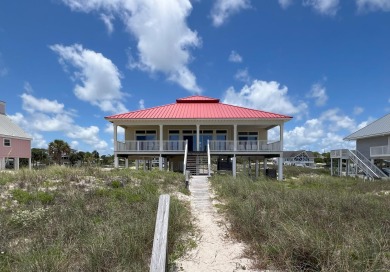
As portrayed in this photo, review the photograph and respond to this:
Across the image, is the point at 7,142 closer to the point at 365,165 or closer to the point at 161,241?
the point at 161,241

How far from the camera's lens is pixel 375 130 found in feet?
99.3

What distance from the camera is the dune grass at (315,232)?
14.3 feet

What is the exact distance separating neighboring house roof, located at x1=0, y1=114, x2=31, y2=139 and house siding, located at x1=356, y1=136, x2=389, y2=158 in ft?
119

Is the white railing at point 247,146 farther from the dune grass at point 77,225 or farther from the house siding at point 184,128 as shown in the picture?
the dune grass at point 77,225

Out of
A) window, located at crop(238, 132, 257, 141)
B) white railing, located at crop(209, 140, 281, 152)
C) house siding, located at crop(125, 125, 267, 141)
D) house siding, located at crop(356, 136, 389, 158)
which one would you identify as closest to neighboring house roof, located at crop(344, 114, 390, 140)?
house siding, located at crop(356, 136, 389, 158)

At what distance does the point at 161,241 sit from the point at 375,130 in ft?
105

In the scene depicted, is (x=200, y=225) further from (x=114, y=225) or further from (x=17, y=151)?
(x=17, y=151)

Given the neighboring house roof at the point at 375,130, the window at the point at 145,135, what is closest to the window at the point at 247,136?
the window at the point at 145,135

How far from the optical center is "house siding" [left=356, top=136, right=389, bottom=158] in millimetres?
29006

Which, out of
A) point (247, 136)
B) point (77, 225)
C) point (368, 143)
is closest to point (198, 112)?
point (247, 136)

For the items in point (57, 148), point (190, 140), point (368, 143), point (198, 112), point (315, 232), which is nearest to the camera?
point (315, 232)

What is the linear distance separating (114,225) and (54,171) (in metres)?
8.02

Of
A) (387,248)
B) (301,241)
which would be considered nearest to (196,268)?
(301,241)

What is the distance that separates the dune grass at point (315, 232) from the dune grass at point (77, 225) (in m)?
1.44
